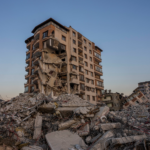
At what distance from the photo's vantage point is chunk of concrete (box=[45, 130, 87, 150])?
6059 mm

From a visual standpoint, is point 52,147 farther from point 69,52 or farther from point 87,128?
point 69,52

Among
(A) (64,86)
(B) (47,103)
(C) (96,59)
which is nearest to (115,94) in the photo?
(C) (96,59)

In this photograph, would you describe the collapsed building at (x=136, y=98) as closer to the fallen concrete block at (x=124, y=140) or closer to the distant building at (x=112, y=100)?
the distant building at (x=112, y=100)

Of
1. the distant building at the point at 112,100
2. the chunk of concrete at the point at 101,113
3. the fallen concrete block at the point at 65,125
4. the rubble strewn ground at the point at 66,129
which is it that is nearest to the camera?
the rubble strewn ground at the point at 66,129

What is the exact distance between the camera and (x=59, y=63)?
29.2 metres

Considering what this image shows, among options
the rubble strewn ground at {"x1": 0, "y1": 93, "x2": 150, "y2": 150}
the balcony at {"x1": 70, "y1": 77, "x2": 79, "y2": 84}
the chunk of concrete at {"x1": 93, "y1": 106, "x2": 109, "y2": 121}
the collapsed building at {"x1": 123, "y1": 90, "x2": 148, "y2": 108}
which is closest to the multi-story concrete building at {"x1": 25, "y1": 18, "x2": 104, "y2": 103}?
the balcony at {"x1": 70, "y1": 77, "x2": 79, "y2": 84}

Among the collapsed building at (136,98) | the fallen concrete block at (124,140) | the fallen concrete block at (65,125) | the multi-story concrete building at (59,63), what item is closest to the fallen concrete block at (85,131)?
the fallen concrete block at (65,125)

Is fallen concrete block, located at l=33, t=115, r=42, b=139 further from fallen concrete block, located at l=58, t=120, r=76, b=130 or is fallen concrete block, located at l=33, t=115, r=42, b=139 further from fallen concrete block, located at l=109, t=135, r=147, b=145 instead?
fallen concrete block, located at l=109, t=135, r=147, b=145

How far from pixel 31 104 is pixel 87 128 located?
15.8 ft

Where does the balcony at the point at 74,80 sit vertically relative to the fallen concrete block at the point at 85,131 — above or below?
above

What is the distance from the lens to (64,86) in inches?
1141

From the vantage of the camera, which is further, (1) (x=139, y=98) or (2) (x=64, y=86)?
(1) (x=139, y=98)

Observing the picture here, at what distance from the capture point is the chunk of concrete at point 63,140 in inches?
239

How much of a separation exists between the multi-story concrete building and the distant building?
426 cm
